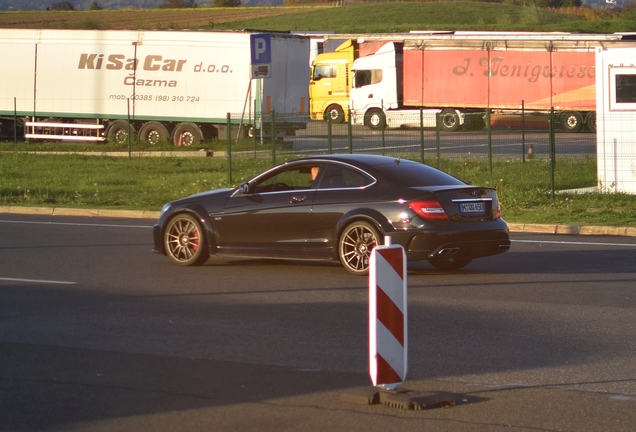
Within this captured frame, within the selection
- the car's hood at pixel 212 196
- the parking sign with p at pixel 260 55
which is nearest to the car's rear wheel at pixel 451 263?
the car's hood at pixel 212 196

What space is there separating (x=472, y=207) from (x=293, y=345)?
425 cm

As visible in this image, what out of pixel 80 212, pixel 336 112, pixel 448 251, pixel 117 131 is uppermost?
pixel 336 112

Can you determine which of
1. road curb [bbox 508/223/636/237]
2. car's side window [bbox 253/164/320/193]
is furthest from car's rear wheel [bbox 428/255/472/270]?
road curb [bbox 508/223/636/237]

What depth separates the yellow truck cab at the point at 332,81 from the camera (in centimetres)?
4838

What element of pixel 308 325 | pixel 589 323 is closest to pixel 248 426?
pixel 308 325

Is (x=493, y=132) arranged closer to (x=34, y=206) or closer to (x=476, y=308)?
(x=34, y=206)

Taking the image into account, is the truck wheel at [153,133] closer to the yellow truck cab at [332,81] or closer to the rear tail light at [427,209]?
the yellow truck cab at [332,81]

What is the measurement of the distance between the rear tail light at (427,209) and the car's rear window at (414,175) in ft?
1.26

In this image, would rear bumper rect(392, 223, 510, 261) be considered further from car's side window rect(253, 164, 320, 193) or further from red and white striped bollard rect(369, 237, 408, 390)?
red and white striped bollard rect(369, 237, 408, 390)

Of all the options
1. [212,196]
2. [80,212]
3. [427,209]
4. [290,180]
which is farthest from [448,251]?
[80,212]

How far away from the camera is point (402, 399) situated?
6.62 m

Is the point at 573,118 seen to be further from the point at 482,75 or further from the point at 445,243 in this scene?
the point at 445,243

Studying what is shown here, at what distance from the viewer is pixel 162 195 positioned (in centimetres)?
2322

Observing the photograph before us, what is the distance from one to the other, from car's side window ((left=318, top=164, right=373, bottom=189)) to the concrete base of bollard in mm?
5775
